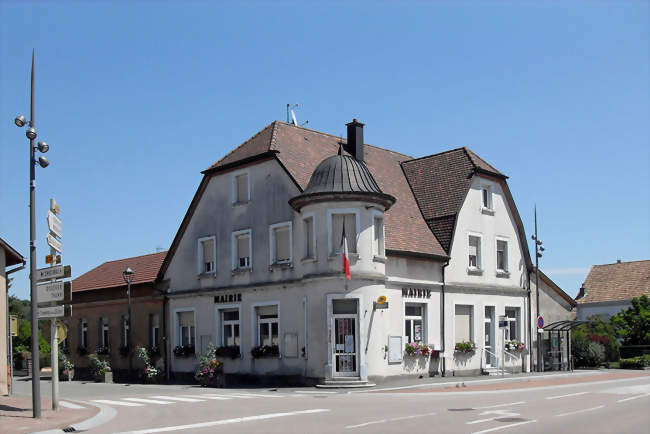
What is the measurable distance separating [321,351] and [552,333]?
15813 mm

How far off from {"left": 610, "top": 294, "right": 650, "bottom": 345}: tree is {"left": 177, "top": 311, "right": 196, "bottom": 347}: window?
26.5 meters

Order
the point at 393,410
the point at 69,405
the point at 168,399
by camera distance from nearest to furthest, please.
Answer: the point at 393,410 → the point at 69,405 → the point at 168,399

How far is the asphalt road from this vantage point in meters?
14.0

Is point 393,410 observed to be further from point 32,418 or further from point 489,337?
point 489,337

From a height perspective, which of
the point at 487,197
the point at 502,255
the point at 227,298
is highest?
the point at 487,197

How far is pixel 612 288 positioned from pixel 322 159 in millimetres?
34347

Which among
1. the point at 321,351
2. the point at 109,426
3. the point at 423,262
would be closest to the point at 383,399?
the point at 321,351

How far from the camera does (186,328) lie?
34281 mm

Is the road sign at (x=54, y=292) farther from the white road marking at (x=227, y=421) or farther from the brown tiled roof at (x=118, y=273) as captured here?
the brown tiled roof at (x=118, y=273)

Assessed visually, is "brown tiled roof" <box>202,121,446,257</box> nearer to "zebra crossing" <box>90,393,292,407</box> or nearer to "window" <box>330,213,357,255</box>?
"window" <box>330,213,357,255</box>

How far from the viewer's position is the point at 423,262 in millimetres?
31141

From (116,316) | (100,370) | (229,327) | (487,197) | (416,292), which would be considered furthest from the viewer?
(116,316)

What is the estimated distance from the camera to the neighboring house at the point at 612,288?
55.5 m

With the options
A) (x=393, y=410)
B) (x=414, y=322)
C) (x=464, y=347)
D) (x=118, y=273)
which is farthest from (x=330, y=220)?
(x=118, y=273)
